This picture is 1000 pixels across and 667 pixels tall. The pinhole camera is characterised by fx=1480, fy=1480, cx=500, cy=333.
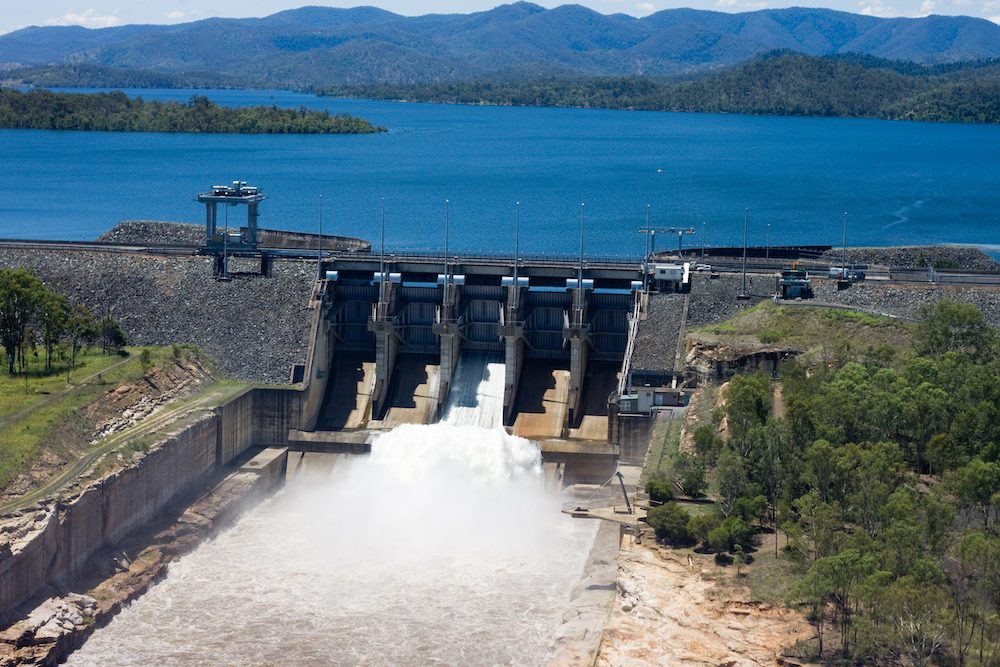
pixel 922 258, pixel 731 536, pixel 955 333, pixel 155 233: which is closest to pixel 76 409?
pixel 731 536

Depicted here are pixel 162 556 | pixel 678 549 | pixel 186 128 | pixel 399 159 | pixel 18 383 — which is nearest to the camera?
pixel 678 549

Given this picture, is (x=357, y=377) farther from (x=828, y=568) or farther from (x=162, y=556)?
(x=828, y=568)

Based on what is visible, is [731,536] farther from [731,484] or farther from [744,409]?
[744,409]

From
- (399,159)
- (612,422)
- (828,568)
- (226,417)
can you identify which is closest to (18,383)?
(226,417)

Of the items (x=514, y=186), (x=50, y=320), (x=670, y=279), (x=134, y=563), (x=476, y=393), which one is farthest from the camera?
(x=514, y=186)

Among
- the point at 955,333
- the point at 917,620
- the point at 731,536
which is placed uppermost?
the point at 955,333

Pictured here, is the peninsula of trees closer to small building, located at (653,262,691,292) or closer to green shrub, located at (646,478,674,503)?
small building, located at (653,262,691,292)
